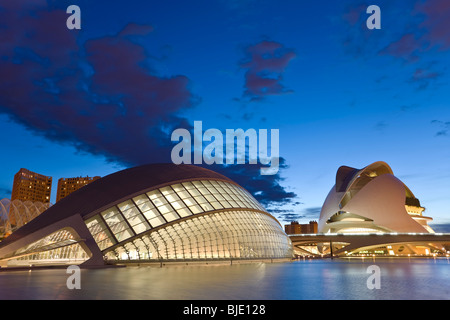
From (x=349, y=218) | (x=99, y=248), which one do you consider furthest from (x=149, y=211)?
(x=349, y=218)

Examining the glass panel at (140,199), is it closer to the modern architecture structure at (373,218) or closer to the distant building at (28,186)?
the modern architecture structure at (373,218)

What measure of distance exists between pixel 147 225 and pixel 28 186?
629 ft

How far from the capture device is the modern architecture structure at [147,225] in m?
26.3

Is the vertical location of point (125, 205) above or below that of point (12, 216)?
above

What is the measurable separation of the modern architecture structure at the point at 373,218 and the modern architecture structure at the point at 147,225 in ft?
154

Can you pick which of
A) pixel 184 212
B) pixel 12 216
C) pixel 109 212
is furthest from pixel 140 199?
pixel 12 216

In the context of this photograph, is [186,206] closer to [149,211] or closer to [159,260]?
[149,211]

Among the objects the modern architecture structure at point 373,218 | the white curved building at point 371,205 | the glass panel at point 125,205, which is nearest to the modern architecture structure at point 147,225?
the glass panel at point 125,205

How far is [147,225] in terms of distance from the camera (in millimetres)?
27719

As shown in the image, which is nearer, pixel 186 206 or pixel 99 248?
pixel 99 248

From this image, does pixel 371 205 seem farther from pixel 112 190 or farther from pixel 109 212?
pixel 109 212

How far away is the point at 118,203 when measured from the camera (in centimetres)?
2920

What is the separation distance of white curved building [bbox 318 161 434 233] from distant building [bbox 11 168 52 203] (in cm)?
16036
